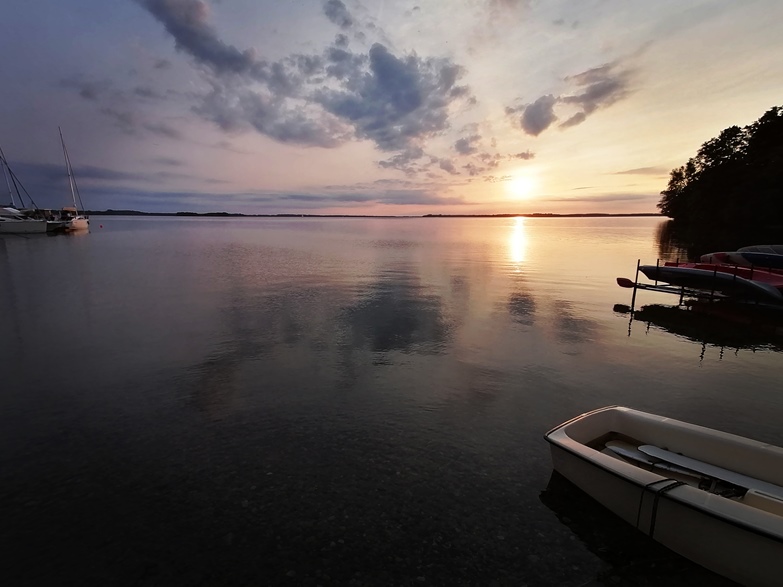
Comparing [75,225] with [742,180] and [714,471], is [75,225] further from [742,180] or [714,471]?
[742,180]

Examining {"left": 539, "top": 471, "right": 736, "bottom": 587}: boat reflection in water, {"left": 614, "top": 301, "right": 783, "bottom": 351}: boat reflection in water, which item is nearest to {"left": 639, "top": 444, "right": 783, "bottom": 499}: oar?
{"left": 539, "top": 471, "right": 736, "bottom": 587}: boat reflection in water

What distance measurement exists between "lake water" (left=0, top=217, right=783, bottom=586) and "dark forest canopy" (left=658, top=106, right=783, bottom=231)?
216 ft

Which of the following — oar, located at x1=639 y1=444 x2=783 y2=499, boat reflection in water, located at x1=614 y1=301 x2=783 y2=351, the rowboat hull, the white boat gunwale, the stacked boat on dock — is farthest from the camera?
the stacked boat on dock

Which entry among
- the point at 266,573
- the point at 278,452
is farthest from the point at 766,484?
the point at 278,452

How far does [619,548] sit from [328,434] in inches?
245

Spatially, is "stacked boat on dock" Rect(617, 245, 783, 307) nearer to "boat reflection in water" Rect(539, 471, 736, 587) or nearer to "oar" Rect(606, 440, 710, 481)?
"oar" Rect(606, 440, 710, 481)

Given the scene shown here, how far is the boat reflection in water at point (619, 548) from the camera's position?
5.89 metres

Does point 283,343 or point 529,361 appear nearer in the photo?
point 529,361

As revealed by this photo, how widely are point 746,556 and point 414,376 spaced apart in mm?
8883

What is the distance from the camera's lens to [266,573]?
591cm

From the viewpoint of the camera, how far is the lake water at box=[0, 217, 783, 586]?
6.20 m

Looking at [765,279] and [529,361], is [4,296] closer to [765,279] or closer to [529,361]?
[529,361]

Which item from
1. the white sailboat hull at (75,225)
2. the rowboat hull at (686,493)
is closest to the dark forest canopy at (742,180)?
the rowboat hull at (686,493)

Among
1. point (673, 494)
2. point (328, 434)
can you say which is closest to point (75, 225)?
point (328, 434)
